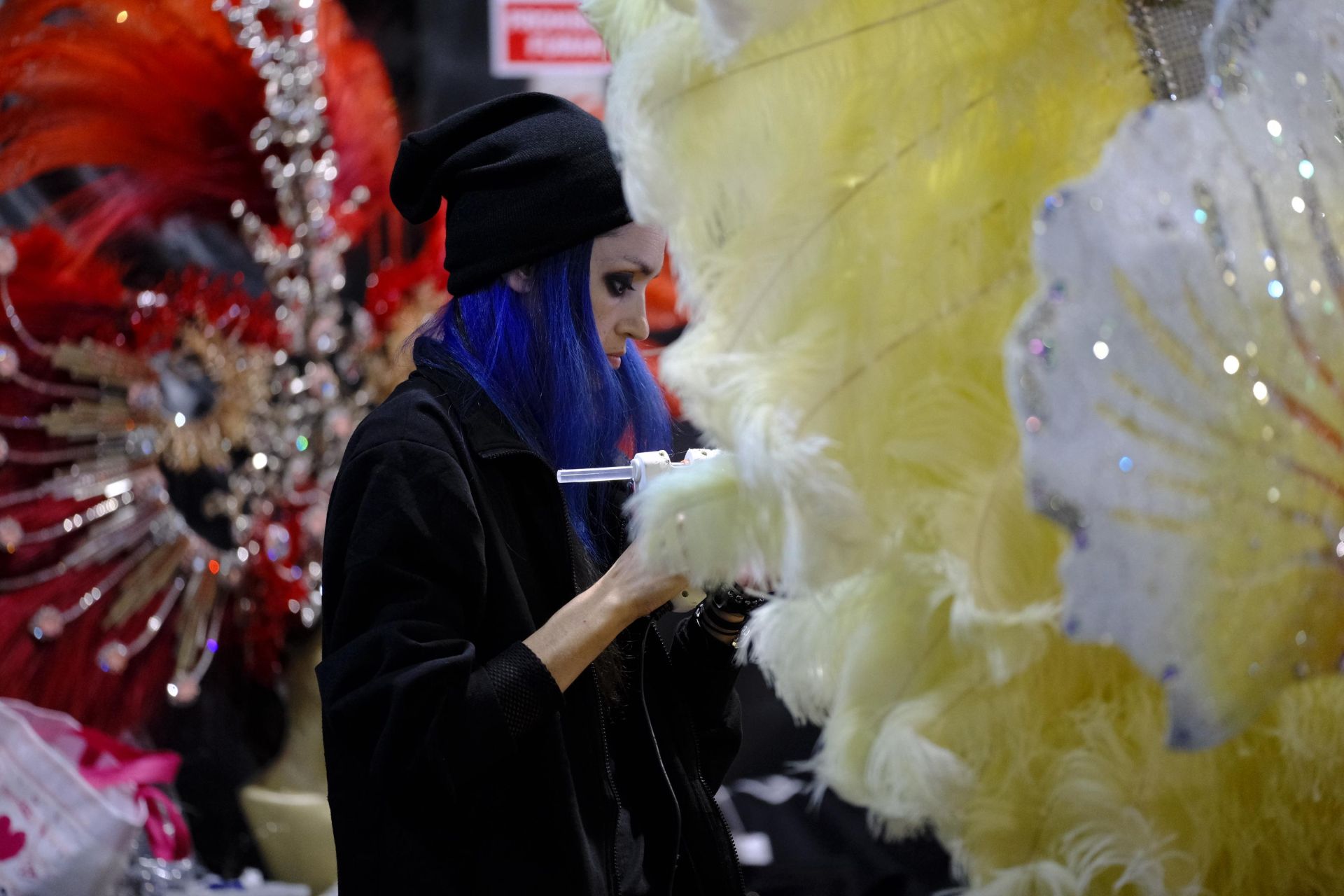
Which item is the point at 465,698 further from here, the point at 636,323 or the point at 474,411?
the point at 636,323

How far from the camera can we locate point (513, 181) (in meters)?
1.10

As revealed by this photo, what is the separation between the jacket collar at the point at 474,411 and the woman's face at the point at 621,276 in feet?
0.40

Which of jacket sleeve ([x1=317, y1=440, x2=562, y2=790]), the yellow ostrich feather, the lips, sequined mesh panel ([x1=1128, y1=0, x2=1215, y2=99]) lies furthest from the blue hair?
the lips

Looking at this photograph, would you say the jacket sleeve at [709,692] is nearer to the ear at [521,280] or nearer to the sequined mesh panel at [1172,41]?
the ear at [521,280]

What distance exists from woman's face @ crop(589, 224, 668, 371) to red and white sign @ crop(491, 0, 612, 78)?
121 cm

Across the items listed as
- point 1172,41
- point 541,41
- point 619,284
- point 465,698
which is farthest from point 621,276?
point 541,41

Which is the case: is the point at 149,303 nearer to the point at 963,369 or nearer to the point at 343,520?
the point at 343,520

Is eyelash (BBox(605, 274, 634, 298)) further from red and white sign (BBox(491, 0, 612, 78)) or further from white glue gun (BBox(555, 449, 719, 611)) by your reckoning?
red and white sign (BBox(491, 0, 612, 78))

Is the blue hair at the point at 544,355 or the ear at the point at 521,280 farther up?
the ear at the point at 521,280

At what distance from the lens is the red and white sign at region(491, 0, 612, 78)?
2.26 metres

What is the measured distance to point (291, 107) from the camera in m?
2.07

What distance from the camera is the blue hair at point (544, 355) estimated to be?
1.13 meters

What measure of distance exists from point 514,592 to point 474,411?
16cm

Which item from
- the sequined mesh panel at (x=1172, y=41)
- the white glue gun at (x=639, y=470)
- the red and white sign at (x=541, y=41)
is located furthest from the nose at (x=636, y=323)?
the red and white sign at (x=541, y=41)
